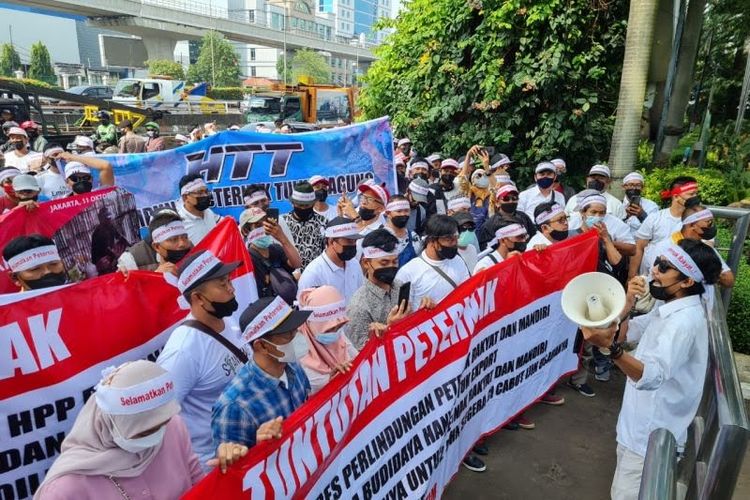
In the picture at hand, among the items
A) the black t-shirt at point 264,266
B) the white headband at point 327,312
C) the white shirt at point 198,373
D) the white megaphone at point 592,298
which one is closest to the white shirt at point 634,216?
the white megaphone at point 592,298

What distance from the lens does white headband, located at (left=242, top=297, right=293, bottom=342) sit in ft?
8.36

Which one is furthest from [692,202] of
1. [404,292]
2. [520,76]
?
[520,76]

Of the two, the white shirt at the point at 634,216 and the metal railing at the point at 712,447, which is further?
the white shirt at the point at 634,216

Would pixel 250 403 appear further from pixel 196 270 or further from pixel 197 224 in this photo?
pixel 197 224

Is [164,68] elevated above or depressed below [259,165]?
above

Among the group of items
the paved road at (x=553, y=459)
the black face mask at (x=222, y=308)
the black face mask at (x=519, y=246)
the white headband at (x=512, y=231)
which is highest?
the white headband at (x=512, y=231)

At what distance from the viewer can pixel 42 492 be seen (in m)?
1.98

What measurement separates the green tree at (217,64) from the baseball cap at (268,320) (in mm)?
71153

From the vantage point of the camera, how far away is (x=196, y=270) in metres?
2.96

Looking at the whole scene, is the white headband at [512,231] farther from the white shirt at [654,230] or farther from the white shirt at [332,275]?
the white shirt at [654,230]

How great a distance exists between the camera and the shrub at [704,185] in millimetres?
9312

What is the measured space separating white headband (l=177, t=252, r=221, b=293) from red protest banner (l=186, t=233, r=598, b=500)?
0.93 m

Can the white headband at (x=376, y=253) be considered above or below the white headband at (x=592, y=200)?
below

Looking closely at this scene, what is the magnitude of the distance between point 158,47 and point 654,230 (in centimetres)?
6854
